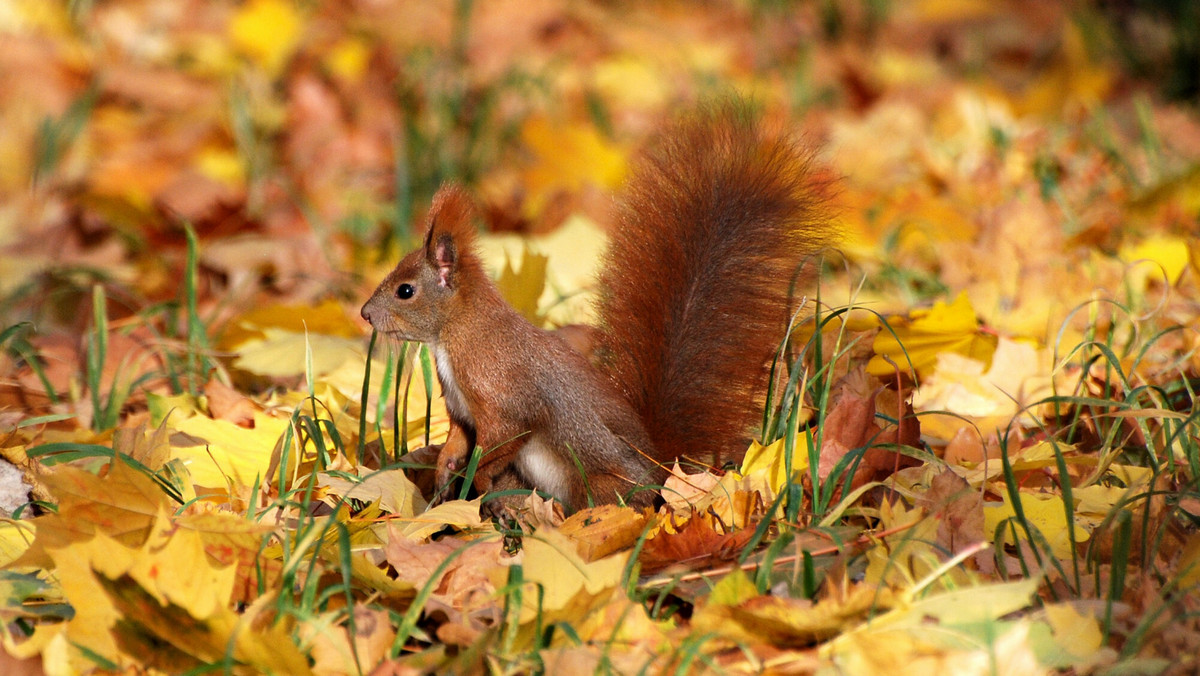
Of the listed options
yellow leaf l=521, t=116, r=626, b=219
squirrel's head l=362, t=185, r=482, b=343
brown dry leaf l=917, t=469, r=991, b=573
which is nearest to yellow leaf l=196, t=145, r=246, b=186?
yellow leaf l=521, t=116, r=626, b=219

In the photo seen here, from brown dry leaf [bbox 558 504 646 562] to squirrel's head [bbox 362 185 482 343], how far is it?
398 millimetres

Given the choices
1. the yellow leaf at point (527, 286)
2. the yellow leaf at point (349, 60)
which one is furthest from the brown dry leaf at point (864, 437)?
the yellow leaf at point (349, 60)

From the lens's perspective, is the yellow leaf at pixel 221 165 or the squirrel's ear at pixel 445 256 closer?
the squirrel's ear at pixel 445 256

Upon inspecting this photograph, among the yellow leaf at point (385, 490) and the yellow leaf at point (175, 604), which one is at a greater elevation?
the yellow leaf at point (385, 490)

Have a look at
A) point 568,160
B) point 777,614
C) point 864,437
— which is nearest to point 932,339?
point 864,437

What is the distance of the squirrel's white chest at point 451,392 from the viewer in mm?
1648

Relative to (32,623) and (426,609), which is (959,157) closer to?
(426,609)

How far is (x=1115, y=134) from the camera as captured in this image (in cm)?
377

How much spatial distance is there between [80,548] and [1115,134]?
3582mm

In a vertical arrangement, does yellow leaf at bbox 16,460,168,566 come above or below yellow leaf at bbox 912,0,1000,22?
below

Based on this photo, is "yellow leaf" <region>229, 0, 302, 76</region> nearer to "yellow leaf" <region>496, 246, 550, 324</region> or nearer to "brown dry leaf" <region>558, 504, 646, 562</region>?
"yellow leaf" <region>496, 246, 550, 324</region>

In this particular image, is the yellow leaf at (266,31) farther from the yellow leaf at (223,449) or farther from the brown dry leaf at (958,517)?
the brown dry leaf at (958,517)

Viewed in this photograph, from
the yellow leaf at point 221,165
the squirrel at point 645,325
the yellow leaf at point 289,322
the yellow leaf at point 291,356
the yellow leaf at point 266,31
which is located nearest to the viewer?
the squirrel at point 645,325

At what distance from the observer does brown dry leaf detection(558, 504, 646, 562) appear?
140 cm
